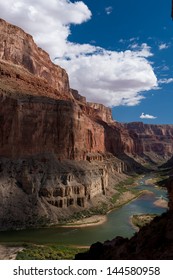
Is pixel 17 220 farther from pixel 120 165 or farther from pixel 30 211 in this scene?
pixel 120 165

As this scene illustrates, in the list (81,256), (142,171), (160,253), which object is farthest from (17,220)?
(142,171)

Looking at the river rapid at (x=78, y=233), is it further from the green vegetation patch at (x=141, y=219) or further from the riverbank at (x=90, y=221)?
the green vegetation patch at (x=141, y=219)

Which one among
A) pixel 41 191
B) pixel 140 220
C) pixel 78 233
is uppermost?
pixel 41 191

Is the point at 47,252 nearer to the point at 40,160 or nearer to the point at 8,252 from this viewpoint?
the point at 8,252

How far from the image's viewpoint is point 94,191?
79.1m

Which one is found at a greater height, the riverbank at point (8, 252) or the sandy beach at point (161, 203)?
the sandy beach at point (161, 203)

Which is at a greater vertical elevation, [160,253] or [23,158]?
[23,158]

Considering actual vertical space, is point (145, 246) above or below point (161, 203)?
above

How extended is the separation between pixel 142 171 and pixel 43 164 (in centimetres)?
11728

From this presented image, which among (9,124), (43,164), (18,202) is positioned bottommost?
(18,202)

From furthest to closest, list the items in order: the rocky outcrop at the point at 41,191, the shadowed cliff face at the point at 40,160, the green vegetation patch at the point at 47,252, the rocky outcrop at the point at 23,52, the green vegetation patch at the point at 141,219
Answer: the rocky outcrop at the point at 23,52
the shadowed cliff face at the point at 40,160
the green vegetation patch at the point at 141,219
the rocky outcrop at the point at 41,191
the green vegetation patch at the point at 47,252

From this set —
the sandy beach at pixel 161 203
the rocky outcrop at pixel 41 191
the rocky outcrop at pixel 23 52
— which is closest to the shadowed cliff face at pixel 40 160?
the rocky outcrop at pixel 41 191

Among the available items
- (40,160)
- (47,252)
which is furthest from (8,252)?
(40,160)

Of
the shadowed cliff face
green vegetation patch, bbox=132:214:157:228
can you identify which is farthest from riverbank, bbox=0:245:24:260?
green vegetation patch, bbox=132:214:157:228
